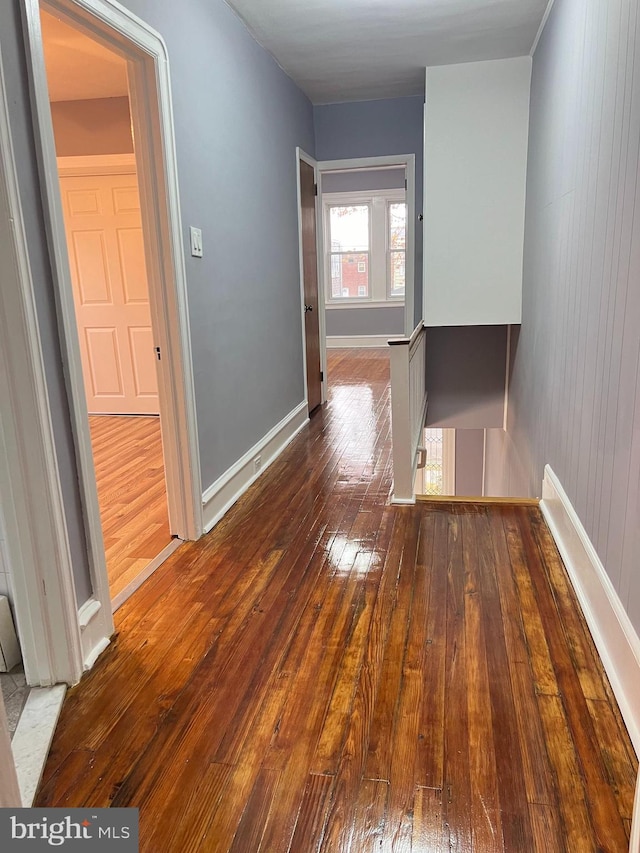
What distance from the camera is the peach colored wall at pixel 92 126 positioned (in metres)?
4.78

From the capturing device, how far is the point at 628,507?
178cm

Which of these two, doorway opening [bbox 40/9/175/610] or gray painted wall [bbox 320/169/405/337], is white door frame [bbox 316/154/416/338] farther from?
gray painted wall [bbox 320/169/405/337]

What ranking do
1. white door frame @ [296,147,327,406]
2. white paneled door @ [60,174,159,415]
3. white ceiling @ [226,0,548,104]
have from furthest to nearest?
white paneled door @ [60,174,159,415] < white door frame @ [296,147,327,406] < white ceiling @ [226,0,548,104]

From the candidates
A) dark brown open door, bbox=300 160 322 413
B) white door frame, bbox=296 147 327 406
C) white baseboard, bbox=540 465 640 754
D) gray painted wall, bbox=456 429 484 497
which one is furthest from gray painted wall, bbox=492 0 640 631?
gray painted wall, bbox=456 429 484 497

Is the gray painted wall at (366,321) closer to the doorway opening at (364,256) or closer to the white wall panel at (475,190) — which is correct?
the doorway opening at (364,256)

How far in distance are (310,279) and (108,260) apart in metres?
1.78

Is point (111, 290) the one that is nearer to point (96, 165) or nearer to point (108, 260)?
point (108, 260)

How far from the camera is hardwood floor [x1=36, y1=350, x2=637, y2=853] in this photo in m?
1.41

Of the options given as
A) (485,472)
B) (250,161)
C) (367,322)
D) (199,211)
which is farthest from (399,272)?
(199,211)

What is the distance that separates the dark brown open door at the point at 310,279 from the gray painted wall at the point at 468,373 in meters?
1.02

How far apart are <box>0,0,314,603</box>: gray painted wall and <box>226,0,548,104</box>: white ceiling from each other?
0.57 feet

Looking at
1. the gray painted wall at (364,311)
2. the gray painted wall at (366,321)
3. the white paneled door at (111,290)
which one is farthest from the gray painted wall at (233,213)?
the gray painted wall at (366,321)

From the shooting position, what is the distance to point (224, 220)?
3.21m

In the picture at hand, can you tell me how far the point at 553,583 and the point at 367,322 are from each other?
796 centimetres
